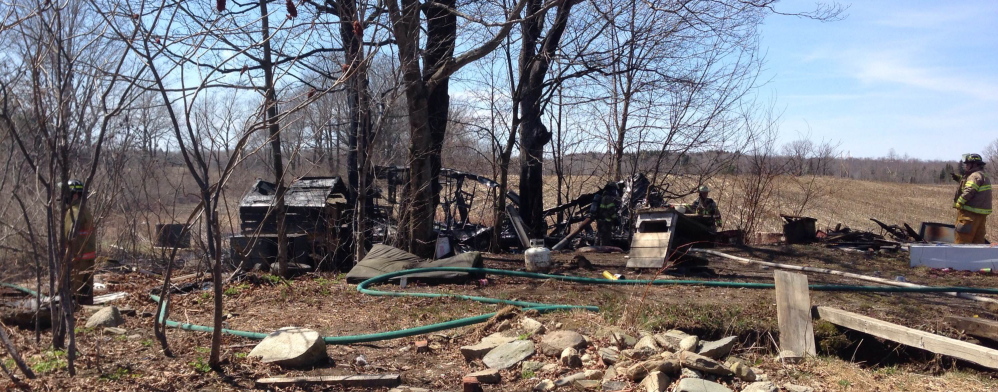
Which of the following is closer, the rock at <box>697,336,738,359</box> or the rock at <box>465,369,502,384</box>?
the rock at <box>465,369,502,384</box>

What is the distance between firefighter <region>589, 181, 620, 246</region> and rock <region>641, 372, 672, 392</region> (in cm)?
774

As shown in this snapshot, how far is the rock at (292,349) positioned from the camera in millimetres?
4980

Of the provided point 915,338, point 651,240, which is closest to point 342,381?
point 915,338

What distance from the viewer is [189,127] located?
13.0ft

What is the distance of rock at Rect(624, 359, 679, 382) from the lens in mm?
4883

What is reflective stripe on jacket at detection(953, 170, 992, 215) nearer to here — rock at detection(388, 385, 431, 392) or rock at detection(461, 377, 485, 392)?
rock at detection(461, 377, 485, 392)

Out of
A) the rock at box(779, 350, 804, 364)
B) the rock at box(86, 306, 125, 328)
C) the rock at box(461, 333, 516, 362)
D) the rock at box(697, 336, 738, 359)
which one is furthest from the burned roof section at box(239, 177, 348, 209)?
the rock at box(779, 350, 804, 364)

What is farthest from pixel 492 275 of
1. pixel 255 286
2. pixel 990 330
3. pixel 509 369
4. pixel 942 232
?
pixel 942 232

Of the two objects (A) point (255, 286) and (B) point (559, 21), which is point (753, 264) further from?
(A) point (255, 286)

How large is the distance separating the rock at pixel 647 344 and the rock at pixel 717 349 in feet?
1.12

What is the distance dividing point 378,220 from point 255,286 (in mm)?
2955

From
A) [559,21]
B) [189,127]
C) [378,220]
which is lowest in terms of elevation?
[378,220]

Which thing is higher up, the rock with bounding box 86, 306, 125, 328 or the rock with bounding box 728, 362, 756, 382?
the rock with bounding box 86, 306, 125, 328

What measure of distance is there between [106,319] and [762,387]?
16.8 feet
